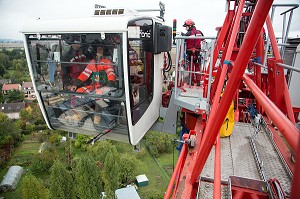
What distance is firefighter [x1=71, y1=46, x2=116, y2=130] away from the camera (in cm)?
325

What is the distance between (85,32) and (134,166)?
59.8ft

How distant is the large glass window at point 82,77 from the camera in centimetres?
322

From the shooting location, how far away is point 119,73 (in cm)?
318

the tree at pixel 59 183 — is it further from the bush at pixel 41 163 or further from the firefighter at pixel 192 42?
the firefighter at pixel 192 42

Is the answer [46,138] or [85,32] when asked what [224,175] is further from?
[46,138]

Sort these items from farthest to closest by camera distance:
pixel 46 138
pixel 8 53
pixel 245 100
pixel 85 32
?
pixel 8 53, pixel 46 138, pixel 245 100, pixel 85 32

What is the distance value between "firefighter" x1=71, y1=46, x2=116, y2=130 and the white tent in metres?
21.1

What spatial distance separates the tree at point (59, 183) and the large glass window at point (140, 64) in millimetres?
15500

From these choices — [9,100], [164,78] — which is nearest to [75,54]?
[164,78]

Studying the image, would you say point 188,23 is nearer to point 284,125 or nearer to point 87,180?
point 284,125

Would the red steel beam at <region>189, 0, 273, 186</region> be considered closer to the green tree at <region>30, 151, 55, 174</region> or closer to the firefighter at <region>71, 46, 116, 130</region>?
the firefighter at <region>71, 46, 116, 130</region>

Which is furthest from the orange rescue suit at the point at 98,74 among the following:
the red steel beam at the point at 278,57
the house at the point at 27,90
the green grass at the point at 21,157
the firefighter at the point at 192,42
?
the house at the point at 27,90

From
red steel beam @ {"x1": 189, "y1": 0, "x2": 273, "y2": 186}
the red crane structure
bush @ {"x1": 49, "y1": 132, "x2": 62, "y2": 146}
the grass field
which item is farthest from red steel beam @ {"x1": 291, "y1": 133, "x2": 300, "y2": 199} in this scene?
bush @ {"x1": 49, "y1": 132, "x2": 62, "y2": 146}

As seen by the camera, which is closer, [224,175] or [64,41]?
[224,175]
